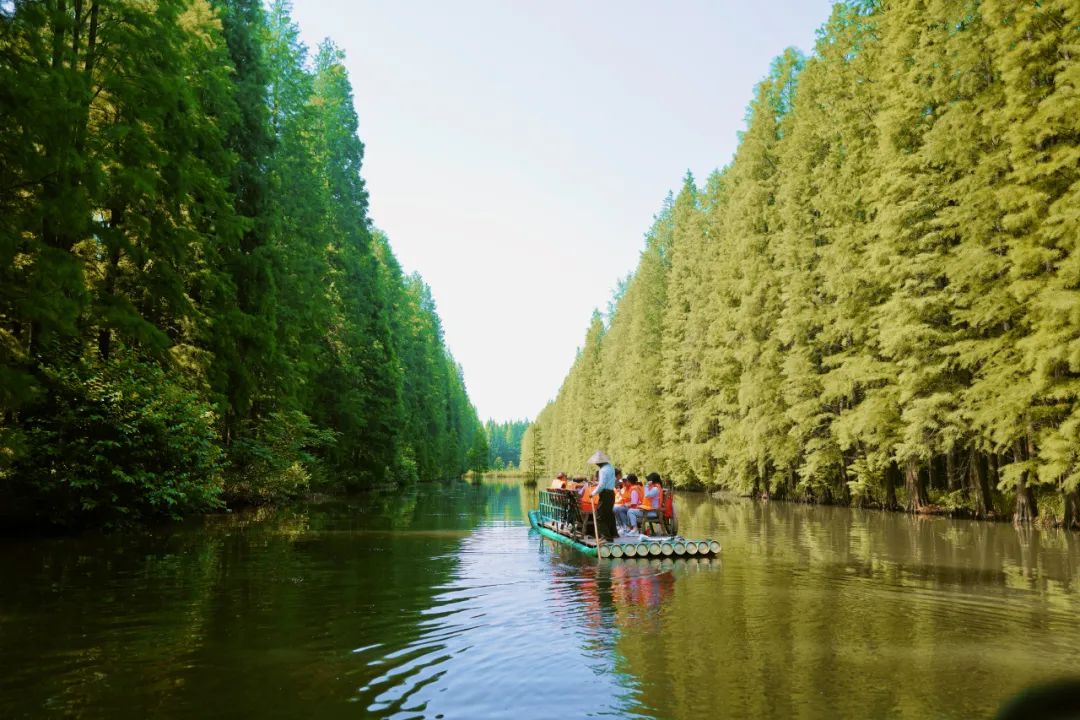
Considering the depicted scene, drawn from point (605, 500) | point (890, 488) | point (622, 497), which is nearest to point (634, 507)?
point (622, 497)

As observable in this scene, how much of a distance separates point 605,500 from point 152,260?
1276cm

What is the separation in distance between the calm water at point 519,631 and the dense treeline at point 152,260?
2.18m

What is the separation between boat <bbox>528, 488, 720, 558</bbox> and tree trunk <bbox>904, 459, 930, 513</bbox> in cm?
1220

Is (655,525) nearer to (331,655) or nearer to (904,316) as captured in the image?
(904,316)

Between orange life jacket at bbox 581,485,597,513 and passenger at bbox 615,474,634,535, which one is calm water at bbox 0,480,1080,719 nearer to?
orange life jacket at bbox 581,485,597,513

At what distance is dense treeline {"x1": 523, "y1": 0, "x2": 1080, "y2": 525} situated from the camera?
1950 cm

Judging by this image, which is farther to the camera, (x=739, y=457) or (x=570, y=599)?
(x=739, y=457)

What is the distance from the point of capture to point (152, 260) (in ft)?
65.5

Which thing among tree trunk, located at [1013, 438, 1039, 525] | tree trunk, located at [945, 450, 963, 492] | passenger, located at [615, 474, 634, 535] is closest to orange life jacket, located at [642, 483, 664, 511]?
passenger, located at [615, 474, 634, 535]

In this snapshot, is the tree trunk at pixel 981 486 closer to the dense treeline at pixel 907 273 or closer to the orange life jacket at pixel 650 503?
the dense treeline at pixel 907 273

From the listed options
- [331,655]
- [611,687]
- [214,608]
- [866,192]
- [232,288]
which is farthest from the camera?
[866,192]

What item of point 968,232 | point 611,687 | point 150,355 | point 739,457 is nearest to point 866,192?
point 968,232

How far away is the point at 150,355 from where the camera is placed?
20.7m

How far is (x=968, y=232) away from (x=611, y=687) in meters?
21.0
